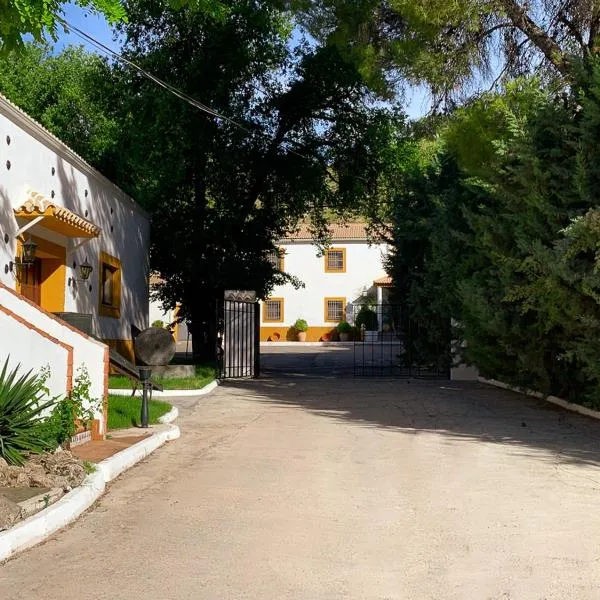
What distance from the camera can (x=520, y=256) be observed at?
50.0 ft

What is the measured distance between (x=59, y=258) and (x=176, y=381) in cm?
394

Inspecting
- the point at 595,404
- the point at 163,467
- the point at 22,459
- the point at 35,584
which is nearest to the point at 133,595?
the point at 35,584

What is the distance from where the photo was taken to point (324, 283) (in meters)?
55.8

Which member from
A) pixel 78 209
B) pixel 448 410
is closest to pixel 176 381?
pixel 78 209

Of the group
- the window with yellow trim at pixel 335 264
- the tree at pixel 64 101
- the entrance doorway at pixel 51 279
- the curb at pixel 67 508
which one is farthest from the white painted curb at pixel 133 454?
the window with yellow trim at pixel 335 264

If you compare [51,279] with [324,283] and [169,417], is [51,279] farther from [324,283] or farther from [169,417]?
[324,283]

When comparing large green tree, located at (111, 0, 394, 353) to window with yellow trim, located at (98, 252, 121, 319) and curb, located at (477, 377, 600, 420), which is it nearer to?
window with yellow trim, located at (98, 252, 121, 319)

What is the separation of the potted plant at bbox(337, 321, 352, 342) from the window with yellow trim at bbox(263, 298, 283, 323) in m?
3.89

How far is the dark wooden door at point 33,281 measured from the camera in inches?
674

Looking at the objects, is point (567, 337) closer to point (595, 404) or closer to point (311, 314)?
point (595, 404)

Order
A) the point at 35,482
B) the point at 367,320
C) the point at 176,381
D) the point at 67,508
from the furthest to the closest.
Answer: the point at 367,320 < the point at 176,381 < the point at 35,482 < the point at 67,508

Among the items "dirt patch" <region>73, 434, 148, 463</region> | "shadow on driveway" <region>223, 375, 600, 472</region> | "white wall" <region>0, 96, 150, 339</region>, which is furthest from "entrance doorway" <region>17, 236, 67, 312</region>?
"dirt patch" <region>73, 434, 148, 463</region>

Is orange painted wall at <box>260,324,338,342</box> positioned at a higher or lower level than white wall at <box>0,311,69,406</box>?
higher

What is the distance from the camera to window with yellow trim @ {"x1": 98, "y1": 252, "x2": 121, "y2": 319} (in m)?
21.7
